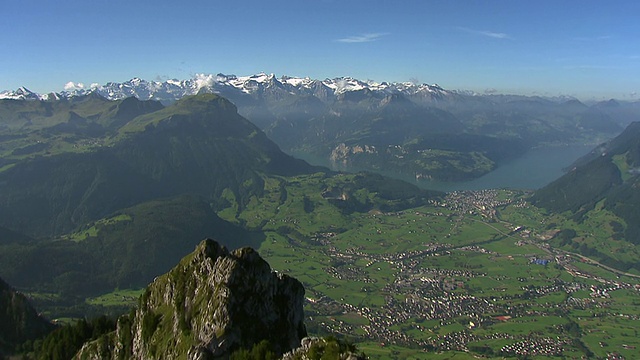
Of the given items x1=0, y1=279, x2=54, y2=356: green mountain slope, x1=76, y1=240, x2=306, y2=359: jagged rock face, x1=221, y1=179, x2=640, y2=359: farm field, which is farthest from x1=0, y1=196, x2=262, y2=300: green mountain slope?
x1=76, y1=240, x2=306, y2=359: jagged rock face

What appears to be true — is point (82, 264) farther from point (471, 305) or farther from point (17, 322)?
point (471, 305)

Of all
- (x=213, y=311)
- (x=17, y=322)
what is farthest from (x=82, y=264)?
(x=213, y=311)

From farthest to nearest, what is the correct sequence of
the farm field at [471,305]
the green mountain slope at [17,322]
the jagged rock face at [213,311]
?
the farm field at [471,305] → the green mountain slope at [17,322] → the jagged rock face at [213,311]

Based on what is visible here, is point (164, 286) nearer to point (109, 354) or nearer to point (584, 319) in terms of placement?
point (109, 354)

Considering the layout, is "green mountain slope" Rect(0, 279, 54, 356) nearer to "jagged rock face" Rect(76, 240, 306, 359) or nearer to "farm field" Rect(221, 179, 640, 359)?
"jagged rock face" Rect(76, 240, 306, 359)

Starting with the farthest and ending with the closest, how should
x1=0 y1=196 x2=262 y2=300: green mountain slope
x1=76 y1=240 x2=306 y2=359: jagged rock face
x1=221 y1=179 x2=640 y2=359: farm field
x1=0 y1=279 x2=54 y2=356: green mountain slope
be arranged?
x1=0 y1=196 x2=262 y2=300: green mountain slope, x1=221 y1=179 x2=640 y2=359: farm field, x1=0 y1=279 x2=54 y2=356: green mountain slope, x1=76 y1=240 x2=306 y2=359: jagged rock face

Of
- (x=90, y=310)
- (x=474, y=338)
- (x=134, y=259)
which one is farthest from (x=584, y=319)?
(x=134, y=259)

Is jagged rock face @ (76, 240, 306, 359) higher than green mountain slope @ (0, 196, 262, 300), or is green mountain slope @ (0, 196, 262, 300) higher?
jagged rock face @ (76, 240, 306, 359)

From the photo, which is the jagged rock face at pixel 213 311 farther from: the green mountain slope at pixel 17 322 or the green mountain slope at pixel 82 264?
the green mountain slope at pixel 82 264

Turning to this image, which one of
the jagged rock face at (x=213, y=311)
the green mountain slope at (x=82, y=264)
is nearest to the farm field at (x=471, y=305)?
the green mountain slope at (x=82, y=264)
